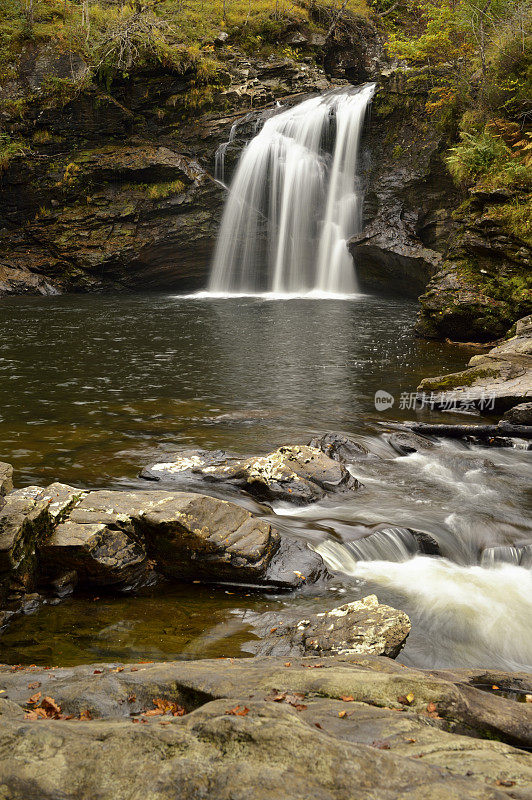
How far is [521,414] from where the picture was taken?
912 cm

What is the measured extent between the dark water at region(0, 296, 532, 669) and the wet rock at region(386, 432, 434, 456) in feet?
0.63

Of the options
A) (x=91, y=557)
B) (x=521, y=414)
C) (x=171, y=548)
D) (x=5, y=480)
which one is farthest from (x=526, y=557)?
(x=5, y=480)

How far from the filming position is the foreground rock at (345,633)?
149 inches

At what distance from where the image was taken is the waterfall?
993 inches

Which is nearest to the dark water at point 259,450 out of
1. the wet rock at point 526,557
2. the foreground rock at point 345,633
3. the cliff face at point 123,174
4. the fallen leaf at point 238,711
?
the wet rock at point 526,557

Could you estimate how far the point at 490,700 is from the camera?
2.63 metres

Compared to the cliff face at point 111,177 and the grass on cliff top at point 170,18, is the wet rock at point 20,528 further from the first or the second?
the grass on cliff top at point 170,18

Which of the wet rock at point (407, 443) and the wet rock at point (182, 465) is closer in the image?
the wet rock at point (182, 465)

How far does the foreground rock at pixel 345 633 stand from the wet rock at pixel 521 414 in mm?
5968

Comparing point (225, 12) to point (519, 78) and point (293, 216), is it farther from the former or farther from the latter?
point (519, 78)

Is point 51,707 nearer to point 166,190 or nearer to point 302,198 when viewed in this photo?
point 302,198

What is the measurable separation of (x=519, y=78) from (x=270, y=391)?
12.4 meters

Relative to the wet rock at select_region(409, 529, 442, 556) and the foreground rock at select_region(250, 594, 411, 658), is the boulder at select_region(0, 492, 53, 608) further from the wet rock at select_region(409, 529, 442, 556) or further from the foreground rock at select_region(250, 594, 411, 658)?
the wet rock at select_region(409, 529, 442, 556)

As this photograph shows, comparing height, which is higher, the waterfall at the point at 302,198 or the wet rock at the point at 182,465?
the waterfall at the point at 302,198
